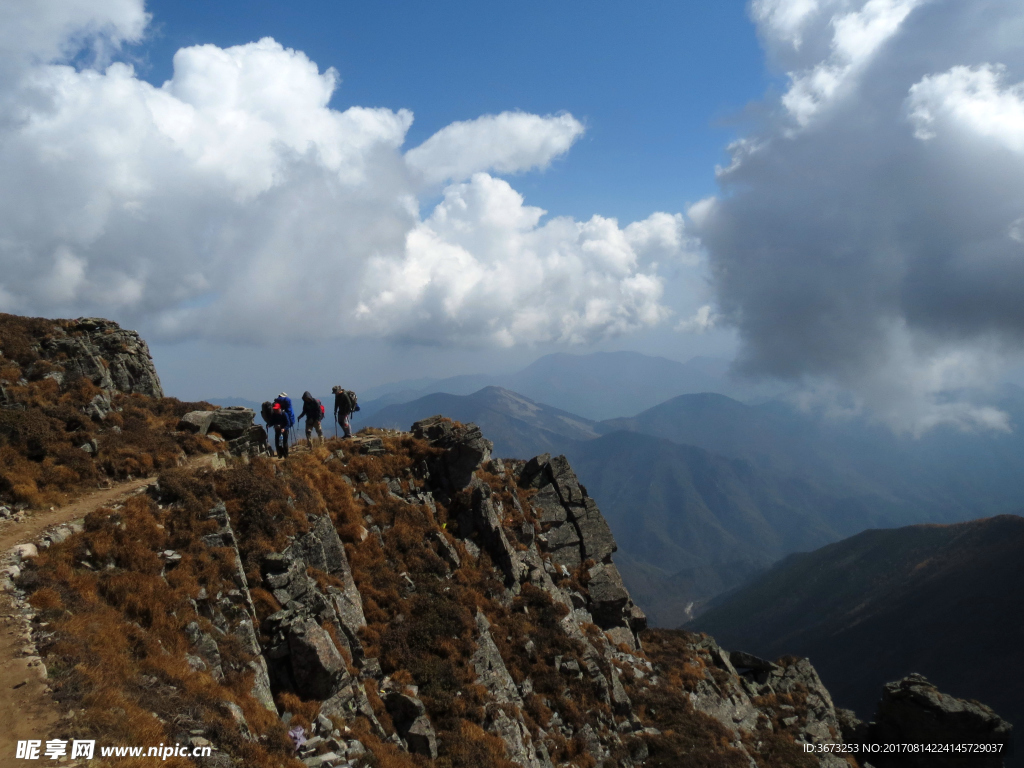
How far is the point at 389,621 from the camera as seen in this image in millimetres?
21297

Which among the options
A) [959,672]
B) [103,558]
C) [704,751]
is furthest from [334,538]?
[959,672]

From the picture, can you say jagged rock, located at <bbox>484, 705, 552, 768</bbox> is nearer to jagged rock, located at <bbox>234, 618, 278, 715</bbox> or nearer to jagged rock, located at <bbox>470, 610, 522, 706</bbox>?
jagged rock, located at <bbox>470, 610, 522, 706</bbox>

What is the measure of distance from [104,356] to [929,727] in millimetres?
73157

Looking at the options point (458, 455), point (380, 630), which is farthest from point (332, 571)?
point (458, 455)

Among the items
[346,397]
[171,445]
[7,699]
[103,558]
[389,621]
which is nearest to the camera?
[7,699]

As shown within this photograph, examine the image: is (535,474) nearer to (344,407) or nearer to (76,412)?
(344,407)

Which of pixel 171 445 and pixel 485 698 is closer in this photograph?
pixel 485 698

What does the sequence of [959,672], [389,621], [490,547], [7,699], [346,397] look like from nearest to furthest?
[7,699] → [389,621] → [490,547] → [346,397] → [959,672]

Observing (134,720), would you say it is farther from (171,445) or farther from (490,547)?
(490,547)

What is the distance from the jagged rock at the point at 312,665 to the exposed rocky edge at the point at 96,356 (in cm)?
1988

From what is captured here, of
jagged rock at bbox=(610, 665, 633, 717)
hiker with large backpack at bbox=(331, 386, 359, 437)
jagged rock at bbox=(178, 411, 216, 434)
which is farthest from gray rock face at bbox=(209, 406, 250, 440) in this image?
jagged rock at bbox=(610, 665, 633, 717)

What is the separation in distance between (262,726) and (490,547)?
1678 centimetres

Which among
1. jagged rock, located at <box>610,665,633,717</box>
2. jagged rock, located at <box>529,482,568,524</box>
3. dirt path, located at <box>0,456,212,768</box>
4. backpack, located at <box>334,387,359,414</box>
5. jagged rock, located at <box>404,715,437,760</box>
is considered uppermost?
backpack, located at <box>334,387,359,414</box>

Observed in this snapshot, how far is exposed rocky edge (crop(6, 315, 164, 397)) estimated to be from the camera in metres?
25.7
